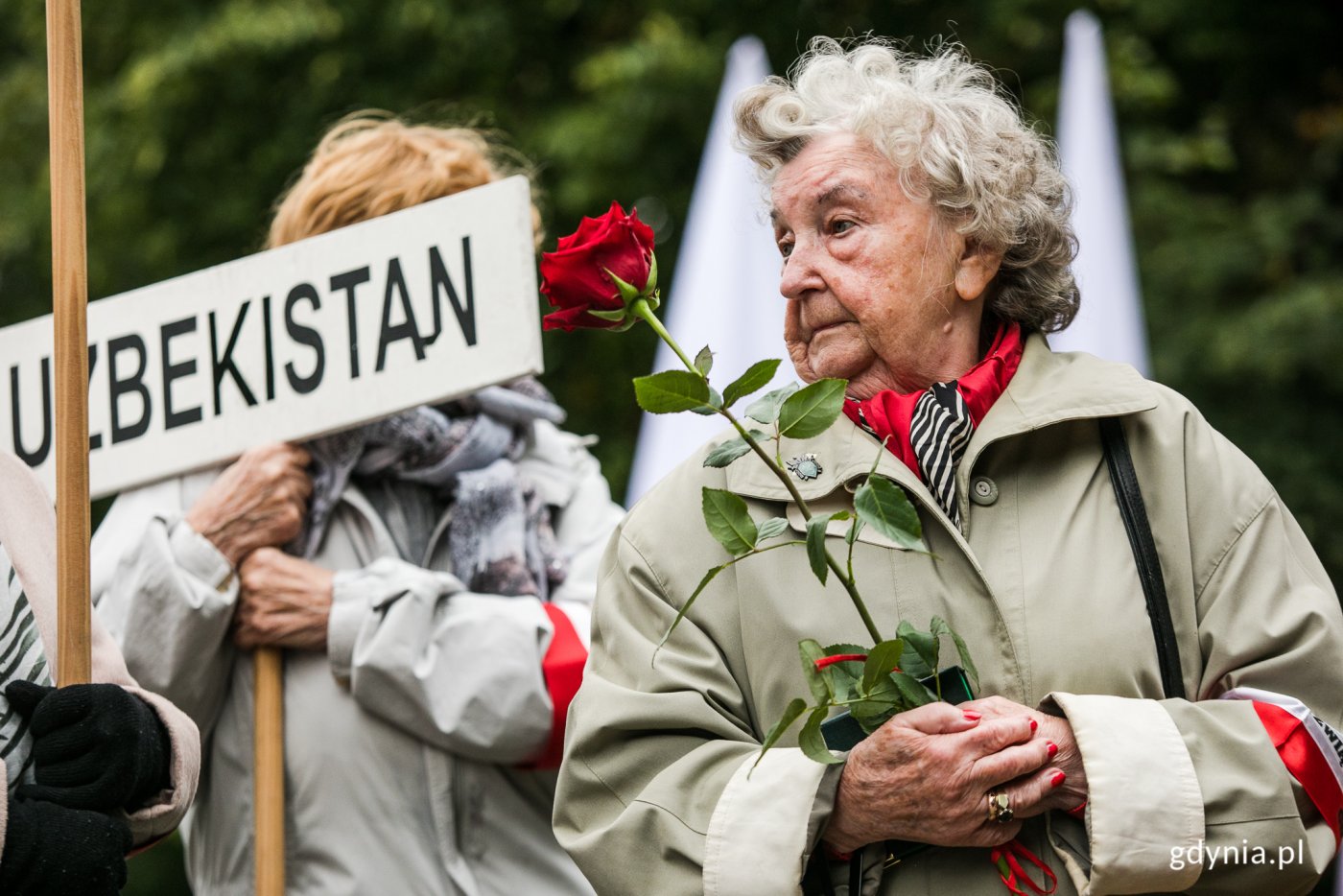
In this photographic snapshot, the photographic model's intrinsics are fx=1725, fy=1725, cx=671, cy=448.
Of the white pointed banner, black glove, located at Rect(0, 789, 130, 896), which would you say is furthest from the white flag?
black glove, located at Rect(0, 789, 130, 896)

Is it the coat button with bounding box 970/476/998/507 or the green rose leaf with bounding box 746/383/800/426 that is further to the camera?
the coat button with bounding box 970/476/998/507

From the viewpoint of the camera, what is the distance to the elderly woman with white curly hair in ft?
7.23

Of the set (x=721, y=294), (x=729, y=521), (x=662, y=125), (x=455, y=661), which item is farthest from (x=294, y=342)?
(x=662, y=125)

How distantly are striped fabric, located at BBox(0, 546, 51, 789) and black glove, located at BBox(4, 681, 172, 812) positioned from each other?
14 mm

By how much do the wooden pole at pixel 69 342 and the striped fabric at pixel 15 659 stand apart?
0.11 feet

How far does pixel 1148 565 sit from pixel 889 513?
1.65 feet

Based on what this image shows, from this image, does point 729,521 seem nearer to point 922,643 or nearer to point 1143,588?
point 922,643

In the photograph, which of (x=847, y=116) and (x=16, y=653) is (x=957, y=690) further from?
(x=16, y=653)

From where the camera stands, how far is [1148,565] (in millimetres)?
2371

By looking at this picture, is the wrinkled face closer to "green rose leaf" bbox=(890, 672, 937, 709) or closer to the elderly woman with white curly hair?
the elderly woman with white curly hair

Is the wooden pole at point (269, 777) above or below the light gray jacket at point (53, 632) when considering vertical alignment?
below

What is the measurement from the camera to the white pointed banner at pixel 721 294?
17.3 feet

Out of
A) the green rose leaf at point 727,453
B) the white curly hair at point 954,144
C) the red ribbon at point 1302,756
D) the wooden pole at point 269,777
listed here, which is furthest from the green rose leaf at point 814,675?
the wooden pole at point 269,777

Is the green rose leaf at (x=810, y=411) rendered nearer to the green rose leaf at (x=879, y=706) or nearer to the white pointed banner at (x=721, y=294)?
the green rose leaf at (x=879, y=706)
